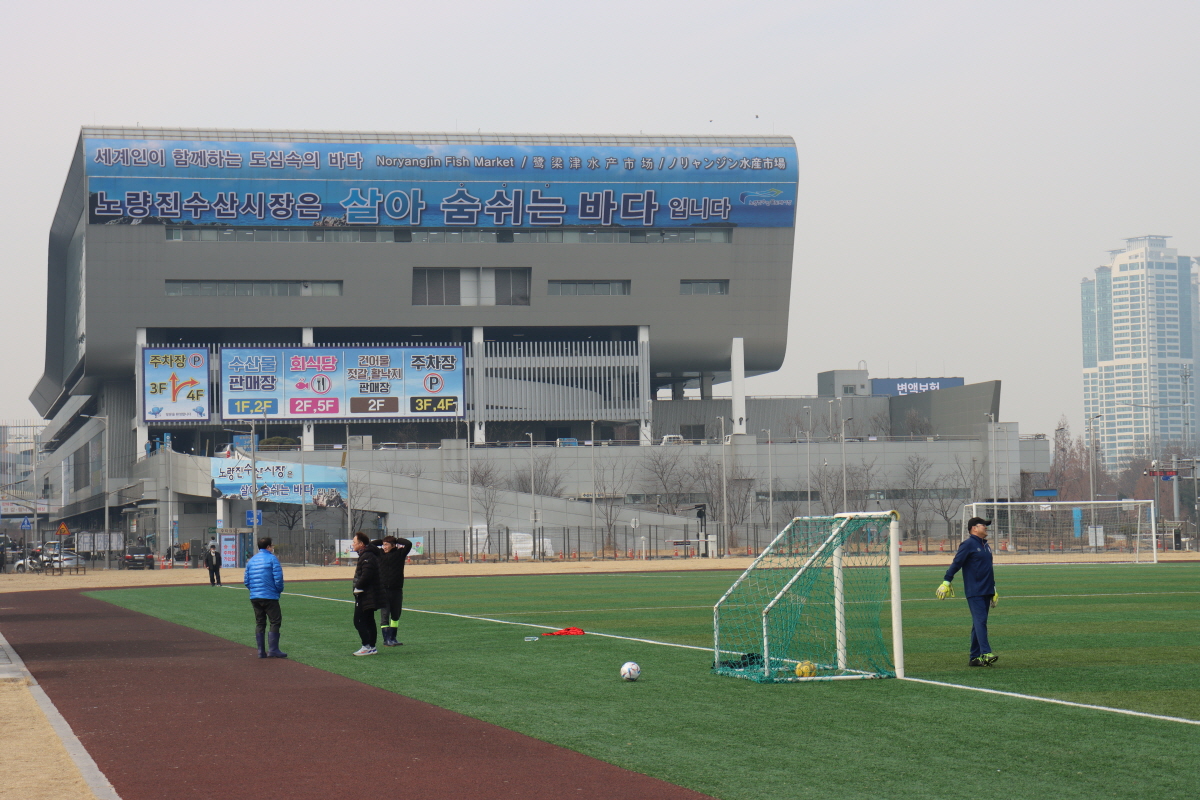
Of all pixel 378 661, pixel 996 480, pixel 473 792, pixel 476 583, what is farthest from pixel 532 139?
pixel 473 792

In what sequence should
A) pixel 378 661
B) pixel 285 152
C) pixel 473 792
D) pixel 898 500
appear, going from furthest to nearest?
1. pixel 898 500
2. pixel 285 152
3. pixel 378 661
4. pixel 473 792

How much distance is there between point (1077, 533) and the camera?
64.4 metres

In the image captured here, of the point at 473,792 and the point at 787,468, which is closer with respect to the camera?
the point at 473,792

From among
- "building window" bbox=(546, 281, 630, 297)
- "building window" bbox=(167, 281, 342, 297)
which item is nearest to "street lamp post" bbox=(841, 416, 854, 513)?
"building window" bbox=(546, 281, 630, 297)

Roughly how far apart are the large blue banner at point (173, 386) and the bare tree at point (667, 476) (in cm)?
3829

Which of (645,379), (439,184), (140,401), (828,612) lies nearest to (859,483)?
(645,379)

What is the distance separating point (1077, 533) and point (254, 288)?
71.6 meters

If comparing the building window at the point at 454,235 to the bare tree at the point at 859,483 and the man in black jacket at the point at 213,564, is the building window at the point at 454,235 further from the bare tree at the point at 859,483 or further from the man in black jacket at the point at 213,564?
the man in black jacket at the point at 213,564

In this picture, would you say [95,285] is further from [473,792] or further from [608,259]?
[473,792]

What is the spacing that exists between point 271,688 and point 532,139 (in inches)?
3728

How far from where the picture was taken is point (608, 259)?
4345 inches

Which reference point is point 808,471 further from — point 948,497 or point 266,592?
point 266,592

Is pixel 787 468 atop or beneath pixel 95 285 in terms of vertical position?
beneath

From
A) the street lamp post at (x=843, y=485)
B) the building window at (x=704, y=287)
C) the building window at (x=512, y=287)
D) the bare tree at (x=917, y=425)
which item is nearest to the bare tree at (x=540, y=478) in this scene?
Result: the building window at (x=512, y=287)
